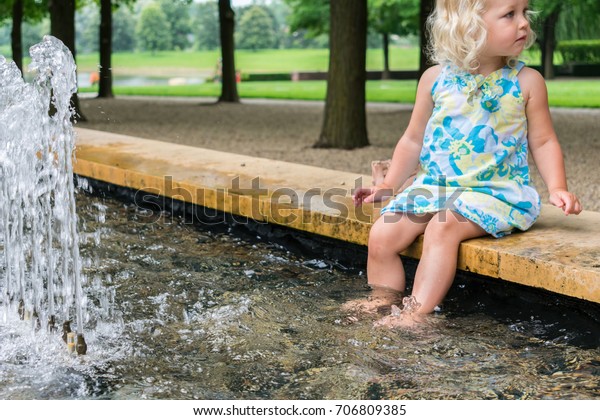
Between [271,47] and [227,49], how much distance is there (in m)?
63.5

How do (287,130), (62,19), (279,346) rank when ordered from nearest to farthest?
(279,346), (62,19), (287,130)

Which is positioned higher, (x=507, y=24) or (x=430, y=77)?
(x=507, y=24)

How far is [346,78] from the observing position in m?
9.07

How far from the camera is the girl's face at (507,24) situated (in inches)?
127

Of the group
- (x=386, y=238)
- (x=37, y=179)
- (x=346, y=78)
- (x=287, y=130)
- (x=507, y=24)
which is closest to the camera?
(x=507, y=24)

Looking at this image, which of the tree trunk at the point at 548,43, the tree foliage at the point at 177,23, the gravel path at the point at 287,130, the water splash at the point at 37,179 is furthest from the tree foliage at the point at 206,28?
the water splash at the point at 37,179

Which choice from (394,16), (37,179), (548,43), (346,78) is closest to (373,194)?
(37,179)

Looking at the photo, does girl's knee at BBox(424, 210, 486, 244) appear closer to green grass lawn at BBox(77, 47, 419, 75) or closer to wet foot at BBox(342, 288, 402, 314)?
wet foot at BBox(342, 288, 402, 314)

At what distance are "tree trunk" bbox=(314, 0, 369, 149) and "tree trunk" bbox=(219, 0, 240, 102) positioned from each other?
10.5 m

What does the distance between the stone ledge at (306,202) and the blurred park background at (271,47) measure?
43.9 inches

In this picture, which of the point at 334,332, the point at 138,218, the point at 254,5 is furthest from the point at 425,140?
the point at 254,5

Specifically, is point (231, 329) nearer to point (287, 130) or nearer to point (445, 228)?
point (445, 228)

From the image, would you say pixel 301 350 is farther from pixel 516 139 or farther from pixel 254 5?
pixel 254 5

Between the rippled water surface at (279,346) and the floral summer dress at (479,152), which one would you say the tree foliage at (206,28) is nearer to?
the rippled water surface at (279,346)
